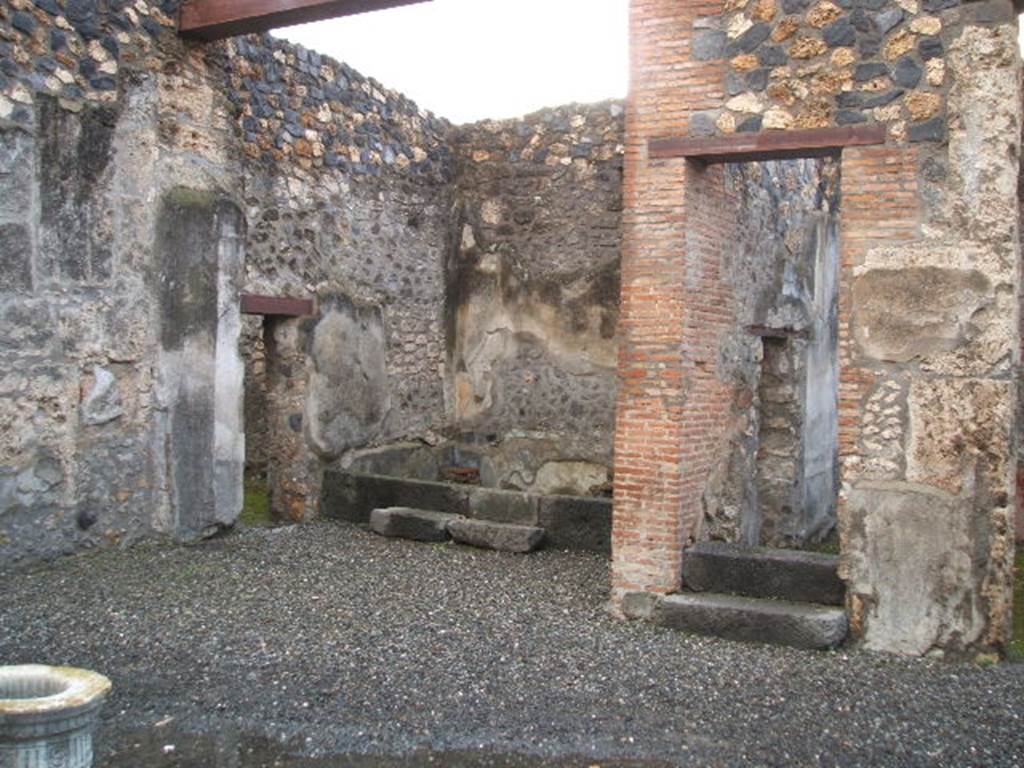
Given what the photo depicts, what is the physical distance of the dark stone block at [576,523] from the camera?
793 cm

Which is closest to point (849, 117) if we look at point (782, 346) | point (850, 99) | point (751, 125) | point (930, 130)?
point (850, 99)

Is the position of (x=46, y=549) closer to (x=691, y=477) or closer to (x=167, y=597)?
(x=167, y=597)

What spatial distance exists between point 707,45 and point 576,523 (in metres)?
3.80

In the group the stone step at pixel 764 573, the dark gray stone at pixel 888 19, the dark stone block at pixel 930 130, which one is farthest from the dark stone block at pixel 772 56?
the stone step at pixel 764 573

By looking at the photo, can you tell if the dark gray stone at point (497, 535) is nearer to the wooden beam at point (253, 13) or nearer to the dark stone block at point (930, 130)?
the wooden beam at point (253, 13)

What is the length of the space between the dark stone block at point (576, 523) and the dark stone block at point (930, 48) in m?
3.93

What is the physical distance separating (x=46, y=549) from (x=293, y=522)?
8.96 feet

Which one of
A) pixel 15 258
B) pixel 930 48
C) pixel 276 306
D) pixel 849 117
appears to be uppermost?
pixel 930 48

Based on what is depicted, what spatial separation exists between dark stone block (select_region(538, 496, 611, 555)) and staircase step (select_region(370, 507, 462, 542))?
0.74 metres

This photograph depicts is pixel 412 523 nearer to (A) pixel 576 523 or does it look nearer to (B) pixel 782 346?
(A) pixel 576 523

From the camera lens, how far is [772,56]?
224 inches

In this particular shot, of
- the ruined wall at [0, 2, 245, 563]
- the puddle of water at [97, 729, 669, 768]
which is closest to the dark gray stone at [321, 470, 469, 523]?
the ruined wall at [0, 2, 245, 563]

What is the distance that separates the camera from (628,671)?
16.4ft

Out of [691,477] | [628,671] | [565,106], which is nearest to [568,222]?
[565,106]
